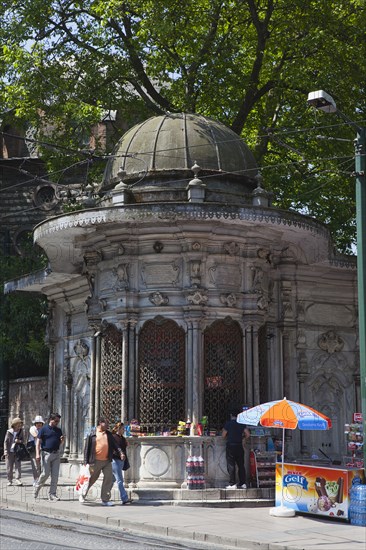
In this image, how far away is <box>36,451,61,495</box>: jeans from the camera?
687 inches

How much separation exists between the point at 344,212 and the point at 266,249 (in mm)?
9877

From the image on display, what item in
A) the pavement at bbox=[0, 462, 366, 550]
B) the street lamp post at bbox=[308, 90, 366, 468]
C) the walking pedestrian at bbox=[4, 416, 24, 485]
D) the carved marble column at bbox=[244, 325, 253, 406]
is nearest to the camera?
the pavement at bbox=[0, 462, 366, 550]

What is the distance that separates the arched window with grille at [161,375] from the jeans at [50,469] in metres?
1.86

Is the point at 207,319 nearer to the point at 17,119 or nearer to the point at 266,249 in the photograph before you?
the point at 266,249

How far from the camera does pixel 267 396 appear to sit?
19.5m

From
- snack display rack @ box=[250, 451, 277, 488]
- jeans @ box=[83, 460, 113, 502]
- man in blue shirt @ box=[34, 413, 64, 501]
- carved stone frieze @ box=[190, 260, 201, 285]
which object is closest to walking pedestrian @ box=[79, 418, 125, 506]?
jeans @ box=[83, 460, 113, 502]

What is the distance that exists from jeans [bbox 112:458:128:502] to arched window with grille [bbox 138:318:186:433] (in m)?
1.44

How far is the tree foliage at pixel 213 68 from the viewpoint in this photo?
27.3 m

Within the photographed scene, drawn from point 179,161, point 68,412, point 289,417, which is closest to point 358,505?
point 289,417

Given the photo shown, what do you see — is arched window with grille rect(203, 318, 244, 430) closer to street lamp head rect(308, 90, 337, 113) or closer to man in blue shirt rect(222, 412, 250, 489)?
man in blue shirt rect(222, 412, 250, 489)

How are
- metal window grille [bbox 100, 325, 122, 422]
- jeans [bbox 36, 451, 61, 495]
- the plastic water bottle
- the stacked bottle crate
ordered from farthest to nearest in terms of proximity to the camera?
1. metal window grille [bbox 100, 325, 122, 422]
2. jeans [bbox 36, 451, 61, 495]
3. the stacked bottle crate
4. the plastic water bottle

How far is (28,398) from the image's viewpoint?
31.8m

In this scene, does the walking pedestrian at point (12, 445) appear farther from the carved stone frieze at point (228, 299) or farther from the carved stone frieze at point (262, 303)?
the carved stone frieze at point (262, 303)

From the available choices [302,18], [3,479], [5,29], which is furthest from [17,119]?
[3,479]
